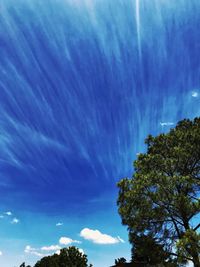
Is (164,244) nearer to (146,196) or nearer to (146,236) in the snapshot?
(146,236)

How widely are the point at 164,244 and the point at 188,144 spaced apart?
27.2ft

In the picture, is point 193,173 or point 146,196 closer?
point 146,196

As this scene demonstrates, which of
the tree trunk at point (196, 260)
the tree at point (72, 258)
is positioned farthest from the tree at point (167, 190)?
the tree at point (72, 258)

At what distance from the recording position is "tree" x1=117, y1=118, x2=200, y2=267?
69.1 ft

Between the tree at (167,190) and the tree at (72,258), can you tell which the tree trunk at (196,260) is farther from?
the tree at (72,258)

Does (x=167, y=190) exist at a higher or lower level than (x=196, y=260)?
higher

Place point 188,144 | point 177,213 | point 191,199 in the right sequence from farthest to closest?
point 188,144 < point 177,213 < point 191,199

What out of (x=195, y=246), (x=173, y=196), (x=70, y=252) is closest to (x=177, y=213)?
(x=173, y=196)

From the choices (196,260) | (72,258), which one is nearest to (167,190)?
(196,260)

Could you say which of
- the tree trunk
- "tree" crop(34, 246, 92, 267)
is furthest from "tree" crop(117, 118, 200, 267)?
"tree" crop(34, 246, 92, 267)

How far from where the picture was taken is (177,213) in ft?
71.7

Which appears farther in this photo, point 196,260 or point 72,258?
point 72,258

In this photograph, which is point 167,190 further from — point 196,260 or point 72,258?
point 72,258

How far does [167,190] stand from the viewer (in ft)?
70.6
